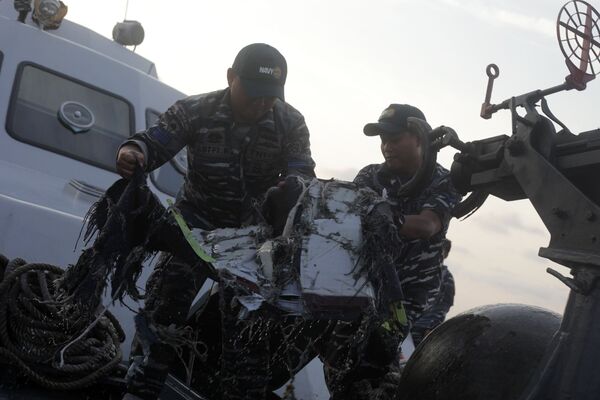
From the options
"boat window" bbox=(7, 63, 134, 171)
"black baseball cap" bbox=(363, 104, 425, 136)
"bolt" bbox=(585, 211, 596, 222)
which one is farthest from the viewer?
"boat window" bbox=(7, 63, 134, 171)

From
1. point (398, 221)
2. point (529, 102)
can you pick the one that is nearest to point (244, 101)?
point (398, 221)

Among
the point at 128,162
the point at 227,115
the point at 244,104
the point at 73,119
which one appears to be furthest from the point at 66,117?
the point at 128,162

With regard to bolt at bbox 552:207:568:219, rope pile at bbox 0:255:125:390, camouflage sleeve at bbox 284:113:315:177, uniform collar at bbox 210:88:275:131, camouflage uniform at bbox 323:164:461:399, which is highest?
uniform collar at bbox 210:88:275:131

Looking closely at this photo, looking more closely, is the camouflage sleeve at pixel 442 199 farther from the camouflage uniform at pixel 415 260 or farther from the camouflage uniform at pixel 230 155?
the camouflage uniform at pixel 230 155

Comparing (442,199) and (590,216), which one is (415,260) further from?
(590,216)

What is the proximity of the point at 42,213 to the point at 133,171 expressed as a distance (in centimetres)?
115

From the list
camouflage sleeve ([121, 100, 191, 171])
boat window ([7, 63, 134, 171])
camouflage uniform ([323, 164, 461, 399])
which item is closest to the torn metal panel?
camouflage uniform ([323, 164, 461, 399])

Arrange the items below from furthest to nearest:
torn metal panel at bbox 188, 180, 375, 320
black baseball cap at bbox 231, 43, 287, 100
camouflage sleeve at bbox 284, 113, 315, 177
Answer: camouflage sleeve at bbox 284, 113, 315, 177
black baseball cap at bbox 231, 43, 287, 100
torn metal panel at bbox 188, 180, 375, 320

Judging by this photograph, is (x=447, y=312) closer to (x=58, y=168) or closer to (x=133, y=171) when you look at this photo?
(x=58, y=168)

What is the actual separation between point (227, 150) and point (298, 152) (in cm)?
31

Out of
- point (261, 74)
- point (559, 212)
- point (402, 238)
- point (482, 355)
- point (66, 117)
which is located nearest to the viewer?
point (559, 212)

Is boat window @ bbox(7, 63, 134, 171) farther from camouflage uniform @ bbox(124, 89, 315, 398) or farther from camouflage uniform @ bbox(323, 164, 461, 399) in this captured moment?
camouflage uniform @ bbox(323, 164, 461, 399)

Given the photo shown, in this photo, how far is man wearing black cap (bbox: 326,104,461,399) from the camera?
3295mm

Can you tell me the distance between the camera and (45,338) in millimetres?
3502
